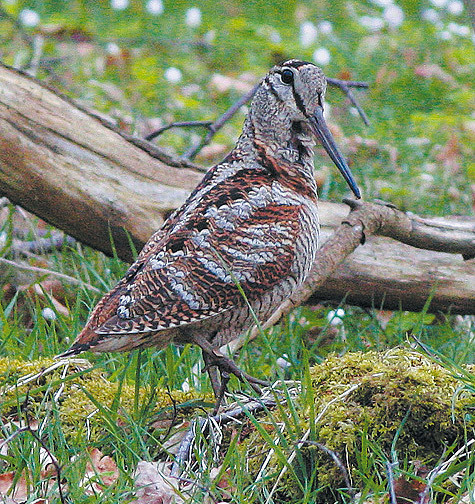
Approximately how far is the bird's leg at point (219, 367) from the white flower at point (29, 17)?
707 cm

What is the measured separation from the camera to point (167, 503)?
2.71 meters

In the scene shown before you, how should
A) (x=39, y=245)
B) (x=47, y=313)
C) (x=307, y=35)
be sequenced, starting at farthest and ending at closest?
(x=307, y=35)
(x=39, y=245)
(x=47, y=313)

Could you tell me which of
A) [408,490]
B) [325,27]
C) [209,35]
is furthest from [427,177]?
[209,35]

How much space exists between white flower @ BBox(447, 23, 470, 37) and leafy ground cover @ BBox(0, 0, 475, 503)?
3 centimetres

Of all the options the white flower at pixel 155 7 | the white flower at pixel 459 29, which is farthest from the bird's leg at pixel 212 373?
the white flower at pixel 155 7

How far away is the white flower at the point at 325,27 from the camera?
10.0 m

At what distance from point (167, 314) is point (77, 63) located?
5.94 m

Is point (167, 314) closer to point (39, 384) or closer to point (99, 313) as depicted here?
point (99, 313)

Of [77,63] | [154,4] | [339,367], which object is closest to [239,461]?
[339,367]

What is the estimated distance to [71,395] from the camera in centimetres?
347

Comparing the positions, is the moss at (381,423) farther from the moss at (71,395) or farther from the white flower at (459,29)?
the white flower at (459,29)

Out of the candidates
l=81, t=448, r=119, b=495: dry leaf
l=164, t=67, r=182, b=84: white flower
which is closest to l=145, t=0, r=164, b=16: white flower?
l=164, t=67, r=182, b=84: white flower

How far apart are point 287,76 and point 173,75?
17.1 ft

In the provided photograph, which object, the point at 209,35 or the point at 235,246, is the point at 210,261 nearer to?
the point at 235,246
